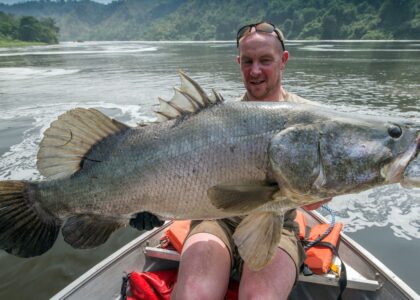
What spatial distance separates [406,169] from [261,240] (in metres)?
1.07

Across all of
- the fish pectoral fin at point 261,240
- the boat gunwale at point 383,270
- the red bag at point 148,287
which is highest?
the fish pectoral fin at point 261,240

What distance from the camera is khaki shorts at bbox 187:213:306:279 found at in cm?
341

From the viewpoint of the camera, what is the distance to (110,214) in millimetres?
2889

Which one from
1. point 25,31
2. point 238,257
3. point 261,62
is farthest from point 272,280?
point 25,31

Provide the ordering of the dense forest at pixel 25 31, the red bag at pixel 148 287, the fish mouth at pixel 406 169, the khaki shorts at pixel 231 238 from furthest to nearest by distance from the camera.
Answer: the dense forest at pixel 25 31, the red bag at pixel 148 287, the khaki shorts at pixel 231 238, the fish mouth at pixel 406 169

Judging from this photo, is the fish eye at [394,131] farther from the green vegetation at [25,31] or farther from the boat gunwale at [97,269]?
the green vegetation at [25,31]

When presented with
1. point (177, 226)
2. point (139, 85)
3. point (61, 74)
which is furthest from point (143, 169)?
point (61, 74)

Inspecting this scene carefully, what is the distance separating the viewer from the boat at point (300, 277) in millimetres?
3607

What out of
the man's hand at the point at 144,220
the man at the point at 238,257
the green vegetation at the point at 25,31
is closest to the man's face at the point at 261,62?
the man at the point at 238,257

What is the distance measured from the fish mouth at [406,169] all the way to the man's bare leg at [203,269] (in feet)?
5.13

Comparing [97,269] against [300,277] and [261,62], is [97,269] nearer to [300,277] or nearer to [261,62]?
[300,277]

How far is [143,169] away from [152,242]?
200 centimetres

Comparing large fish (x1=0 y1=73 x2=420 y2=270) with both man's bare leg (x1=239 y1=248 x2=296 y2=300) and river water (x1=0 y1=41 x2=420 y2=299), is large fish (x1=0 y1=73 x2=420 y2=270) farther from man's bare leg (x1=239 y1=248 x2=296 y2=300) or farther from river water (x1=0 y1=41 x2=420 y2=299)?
river water (x1=0 y1=41 x2=420 y2=299)

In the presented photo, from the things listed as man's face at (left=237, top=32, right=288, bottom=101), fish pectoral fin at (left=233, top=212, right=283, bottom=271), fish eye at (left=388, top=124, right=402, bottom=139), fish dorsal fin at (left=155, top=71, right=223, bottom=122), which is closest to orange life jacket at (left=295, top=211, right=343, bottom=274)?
fish pectoral fin at (left=233, top=212, right=283, bottom=271)
